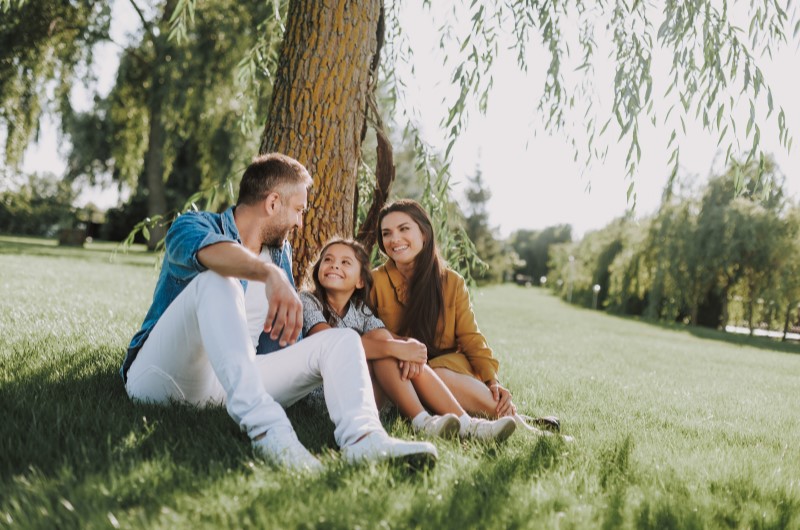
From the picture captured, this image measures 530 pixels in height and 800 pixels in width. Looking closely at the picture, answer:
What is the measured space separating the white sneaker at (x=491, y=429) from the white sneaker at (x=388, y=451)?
55 cm

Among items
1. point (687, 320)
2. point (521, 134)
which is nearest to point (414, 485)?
point (521, 134)

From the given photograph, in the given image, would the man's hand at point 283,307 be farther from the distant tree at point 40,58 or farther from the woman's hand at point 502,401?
the distant tree at point 40,58

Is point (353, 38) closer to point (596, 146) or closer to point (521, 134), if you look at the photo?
point (521, 134)

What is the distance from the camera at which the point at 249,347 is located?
6.60 feet

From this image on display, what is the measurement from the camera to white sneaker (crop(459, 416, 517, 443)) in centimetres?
243

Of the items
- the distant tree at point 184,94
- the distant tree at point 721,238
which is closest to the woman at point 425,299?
the distant tree at point 184,94

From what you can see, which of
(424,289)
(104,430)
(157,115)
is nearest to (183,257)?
(104,430)

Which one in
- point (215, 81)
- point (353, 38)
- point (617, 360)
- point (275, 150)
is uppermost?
point (215, 81)

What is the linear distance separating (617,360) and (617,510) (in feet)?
19.2

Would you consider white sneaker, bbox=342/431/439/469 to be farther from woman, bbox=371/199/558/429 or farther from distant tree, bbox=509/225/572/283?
distant tree, bbox=509/225/572/283

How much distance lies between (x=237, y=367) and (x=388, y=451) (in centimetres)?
53

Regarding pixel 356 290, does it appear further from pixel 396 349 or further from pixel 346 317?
pixel 396 349

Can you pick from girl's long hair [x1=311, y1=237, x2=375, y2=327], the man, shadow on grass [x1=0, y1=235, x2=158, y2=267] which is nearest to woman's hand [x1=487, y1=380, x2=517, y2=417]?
girl's long hair [x1=311, y1=237, x2=375, y2=327]

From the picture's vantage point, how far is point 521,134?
12.8 ft
